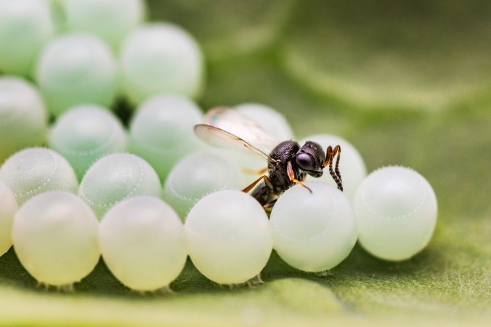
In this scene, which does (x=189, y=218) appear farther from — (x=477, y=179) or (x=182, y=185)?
(x=477, y=179)

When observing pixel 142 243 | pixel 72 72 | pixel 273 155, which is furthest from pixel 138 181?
pixel 72 72

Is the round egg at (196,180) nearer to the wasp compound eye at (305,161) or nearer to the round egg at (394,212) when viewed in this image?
the wasp compound eye at (305,161)

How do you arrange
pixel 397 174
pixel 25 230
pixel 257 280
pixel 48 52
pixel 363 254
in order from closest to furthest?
1. pixel 25 230
2. pixel 257 280
3. pixel 397 174
4. pixel 363 254
5. pixel 48 52

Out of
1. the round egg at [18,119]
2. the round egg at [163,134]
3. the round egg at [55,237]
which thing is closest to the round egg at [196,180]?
the round egg at [163,134]

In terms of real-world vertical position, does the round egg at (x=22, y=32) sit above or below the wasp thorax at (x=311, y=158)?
below

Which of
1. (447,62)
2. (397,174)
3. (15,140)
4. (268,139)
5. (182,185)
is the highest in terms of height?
(447,62)

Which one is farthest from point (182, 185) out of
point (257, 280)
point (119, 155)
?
point (257, 280)

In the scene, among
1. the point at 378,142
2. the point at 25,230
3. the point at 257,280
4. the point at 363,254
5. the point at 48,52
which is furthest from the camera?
the point at 378,142
